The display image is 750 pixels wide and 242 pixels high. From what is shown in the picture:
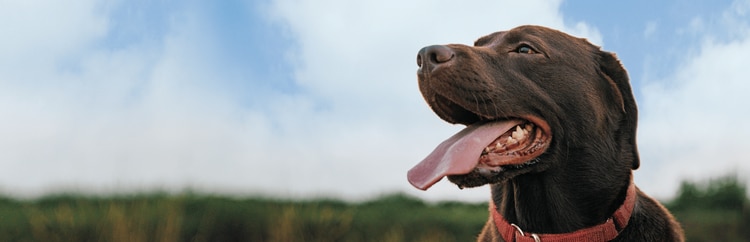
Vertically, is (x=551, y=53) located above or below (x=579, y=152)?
above

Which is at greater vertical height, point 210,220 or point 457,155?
point 210,220

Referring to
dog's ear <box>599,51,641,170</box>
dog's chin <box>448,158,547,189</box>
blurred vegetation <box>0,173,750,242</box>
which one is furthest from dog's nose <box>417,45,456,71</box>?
blurred vegetation <box>0,173,750,242</box>

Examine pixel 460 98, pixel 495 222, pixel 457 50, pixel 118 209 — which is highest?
pixel 118 209

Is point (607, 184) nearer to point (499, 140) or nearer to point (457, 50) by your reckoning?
point (499, 140)

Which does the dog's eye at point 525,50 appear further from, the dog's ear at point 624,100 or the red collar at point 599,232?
the red collar at point 599,232

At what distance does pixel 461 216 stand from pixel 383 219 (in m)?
1.95

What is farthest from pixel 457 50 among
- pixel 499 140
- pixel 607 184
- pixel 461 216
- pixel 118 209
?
pixel 461 216

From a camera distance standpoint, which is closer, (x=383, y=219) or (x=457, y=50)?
(x=457, y=50)

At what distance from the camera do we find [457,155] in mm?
3412

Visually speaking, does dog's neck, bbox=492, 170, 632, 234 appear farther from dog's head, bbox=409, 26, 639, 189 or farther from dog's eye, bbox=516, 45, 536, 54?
dog's eye, bbox=516, 45, 536, 54

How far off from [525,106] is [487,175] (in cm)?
42

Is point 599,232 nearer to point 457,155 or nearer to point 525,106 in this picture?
point 525,106

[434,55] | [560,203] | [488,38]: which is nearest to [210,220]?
[488,38]

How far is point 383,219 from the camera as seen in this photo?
36.3 ft
